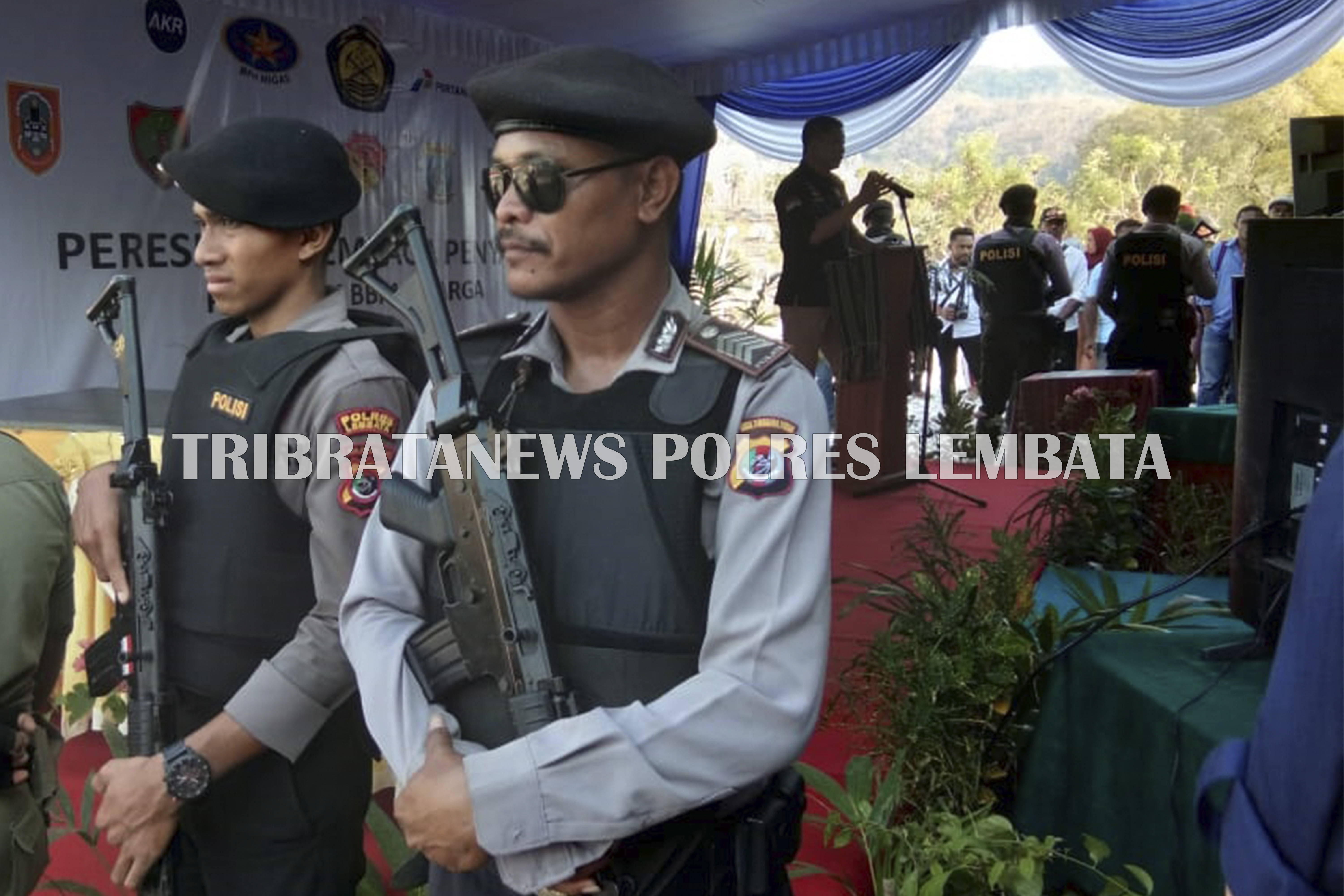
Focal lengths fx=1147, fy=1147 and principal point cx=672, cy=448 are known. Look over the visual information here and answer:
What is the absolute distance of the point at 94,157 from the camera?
10.2 ft

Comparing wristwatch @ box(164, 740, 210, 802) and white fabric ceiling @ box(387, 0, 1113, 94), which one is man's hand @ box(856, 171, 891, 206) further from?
wristwatch @ box(164, 740, 210, 802)

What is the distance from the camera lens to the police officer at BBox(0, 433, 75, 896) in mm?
1373

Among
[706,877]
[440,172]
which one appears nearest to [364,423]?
[706,877]

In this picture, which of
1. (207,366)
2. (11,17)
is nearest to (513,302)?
(11,17)

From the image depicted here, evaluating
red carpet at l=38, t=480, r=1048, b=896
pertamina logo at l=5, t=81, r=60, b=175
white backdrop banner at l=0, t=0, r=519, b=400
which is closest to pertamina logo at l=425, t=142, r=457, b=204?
white backdrop banner at l=0, t=0, r=519, b=400

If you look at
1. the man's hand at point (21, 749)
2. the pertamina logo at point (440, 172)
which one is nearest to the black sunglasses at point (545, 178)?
the man's hand at point (21, 749)

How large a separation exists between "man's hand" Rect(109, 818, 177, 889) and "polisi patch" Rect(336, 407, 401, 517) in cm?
43

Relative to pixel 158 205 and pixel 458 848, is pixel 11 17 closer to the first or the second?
pixel 158 205

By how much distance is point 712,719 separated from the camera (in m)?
0.98

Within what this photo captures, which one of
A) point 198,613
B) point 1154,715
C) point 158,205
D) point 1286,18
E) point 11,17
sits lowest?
point 1154,715

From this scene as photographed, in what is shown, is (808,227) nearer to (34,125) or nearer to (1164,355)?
(1164,355)

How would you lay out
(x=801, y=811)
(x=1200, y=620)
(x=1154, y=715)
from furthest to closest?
(x=1200, y=620) < (x=1154, y=715) < (x=801, y=811)

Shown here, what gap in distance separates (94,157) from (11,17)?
40 centimetres

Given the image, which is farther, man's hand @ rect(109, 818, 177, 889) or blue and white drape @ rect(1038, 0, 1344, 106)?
blue and white drape @ rect(1038, 0, 1344, 106)
